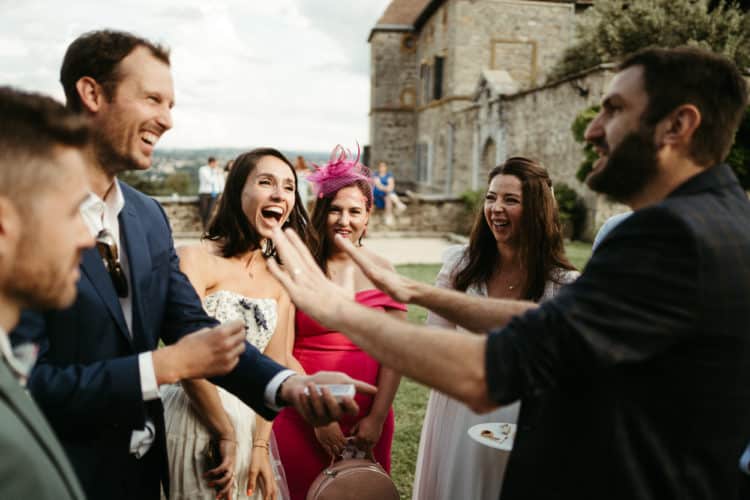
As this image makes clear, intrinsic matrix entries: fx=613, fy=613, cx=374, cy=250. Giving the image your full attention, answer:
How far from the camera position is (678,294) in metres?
1.48

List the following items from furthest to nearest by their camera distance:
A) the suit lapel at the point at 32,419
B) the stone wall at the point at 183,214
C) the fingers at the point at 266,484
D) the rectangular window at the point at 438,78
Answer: the rectangular window at the point at 438,78 < the stone wall at the point at 183,214 < the fingers at the point at 266,484 < the suit lapel at the point at 32,419

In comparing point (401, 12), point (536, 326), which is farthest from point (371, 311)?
point (401, 12)

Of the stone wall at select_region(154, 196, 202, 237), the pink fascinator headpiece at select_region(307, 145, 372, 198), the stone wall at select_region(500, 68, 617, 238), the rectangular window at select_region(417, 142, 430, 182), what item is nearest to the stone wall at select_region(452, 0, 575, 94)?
the rectangular window at select_region(417, 142, 430, 182)

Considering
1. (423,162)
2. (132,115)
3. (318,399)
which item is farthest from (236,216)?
(423,162)

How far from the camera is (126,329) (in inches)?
78.1

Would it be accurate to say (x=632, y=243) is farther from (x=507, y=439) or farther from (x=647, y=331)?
(x=507, y=439)

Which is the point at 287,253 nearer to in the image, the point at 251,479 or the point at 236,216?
the point at 251,479

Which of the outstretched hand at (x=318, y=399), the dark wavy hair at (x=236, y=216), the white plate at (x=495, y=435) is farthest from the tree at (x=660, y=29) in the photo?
the outstretched hand at (x=318, y=399)

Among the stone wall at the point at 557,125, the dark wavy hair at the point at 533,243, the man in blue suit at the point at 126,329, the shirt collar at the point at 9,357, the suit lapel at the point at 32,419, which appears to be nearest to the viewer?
the suit lapel at the point at 32,419

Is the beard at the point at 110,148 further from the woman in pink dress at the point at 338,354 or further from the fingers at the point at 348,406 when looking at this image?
the woman in pink dress at the point at 338,354

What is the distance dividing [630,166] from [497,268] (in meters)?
1.98

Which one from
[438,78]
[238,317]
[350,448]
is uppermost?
[438,78]

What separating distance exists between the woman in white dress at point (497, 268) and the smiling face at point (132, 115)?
6.37 feet

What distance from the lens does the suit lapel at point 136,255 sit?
6.81 feet
